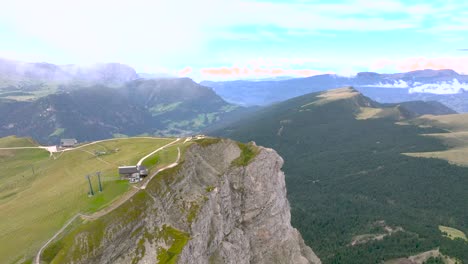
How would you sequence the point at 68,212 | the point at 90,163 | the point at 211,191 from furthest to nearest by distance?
the point at 90,163, the point at 211,191, the point at 68,212

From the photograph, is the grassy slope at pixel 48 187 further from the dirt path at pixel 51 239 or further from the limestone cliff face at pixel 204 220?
the limestone cliff face at pixel 204 220

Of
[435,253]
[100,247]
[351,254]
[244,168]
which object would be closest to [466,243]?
[435,253]

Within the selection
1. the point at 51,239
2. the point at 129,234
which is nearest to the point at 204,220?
the point at 129,234

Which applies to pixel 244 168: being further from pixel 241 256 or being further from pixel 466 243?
pixel 466 243

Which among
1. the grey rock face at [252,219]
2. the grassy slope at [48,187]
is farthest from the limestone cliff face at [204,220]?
the grassy slope at [48,187]

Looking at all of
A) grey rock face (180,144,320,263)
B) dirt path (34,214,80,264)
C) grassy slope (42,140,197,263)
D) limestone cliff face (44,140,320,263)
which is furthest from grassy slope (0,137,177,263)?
grey rock face (180,144,320,263)

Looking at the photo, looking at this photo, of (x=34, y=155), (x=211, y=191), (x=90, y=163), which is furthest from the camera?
(x=34, y=155)

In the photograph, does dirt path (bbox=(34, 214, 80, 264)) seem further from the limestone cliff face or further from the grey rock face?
the grey rock face
